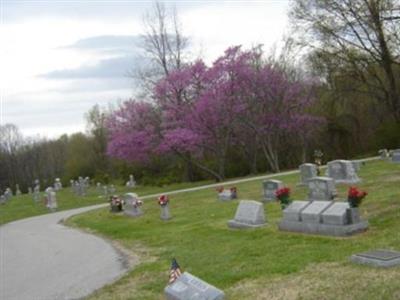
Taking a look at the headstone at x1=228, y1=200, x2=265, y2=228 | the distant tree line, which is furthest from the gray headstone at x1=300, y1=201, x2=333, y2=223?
the distant tree line

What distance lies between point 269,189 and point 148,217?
175 inches

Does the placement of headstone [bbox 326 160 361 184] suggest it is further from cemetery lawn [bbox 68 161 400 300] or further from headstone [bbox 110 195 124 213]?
headstone [bbox 110 195 124 213]

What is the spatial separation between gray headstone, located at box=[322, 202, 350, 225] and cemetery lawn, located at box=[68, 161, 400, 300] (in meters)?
0.40

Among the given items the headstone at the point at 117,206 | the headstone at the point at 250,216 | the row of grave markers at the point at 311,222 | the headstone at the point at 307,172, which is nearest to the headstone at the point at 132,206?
the headstone at the point at 117,206

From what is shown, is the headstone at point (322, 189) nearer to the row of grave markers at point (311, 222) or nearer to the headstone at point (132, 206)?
the row of grave markers at point (311, 222)

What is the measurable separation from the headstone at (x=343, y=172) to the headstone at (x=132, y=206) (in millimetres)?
7091

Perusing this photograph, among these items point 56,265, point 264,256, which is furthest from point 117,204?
point 264,256

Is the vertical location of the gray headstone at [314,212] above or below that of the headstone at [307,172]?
below

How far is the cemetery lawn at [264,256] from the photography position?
7.68m

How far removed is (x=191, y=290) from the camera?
22.8 ft

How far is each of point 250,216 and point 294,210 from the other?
1.76 m

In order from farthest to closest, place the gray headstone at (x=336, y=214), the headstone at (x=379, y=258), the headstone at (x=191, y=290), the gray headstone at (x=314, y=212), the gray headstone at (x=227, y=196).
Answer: the gray headstone at (x=227, y=196)
the gray headstone at (x=314, y=212)
the gray headstone at (x=336, y=214)
the headstone at (x=379, y=258)
the headstone at (x=191, y=290)

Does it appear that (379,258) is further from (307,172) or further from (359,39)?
(359,39)

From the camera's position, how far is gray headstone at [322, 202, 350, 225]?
439 inches
